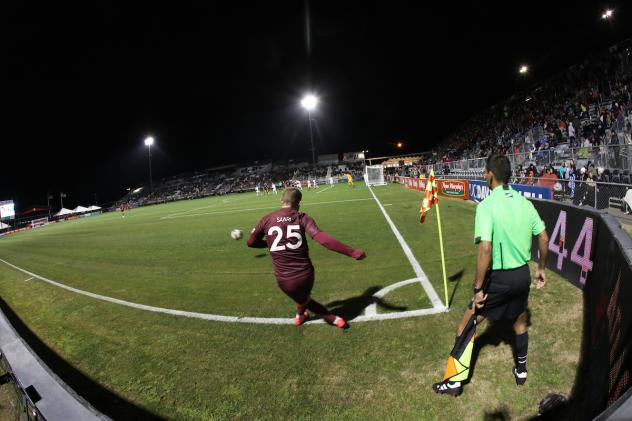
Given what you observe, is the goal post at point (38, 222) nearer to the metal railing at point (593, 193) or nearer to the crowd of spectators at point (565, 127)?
the crowd of spectators at point (565, 127)

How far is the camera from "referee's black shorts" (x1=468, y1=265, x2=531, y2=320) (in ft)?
10.5

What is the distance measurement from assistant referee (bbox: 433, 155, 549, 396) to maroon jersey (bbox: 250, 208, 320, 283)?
6.34ft

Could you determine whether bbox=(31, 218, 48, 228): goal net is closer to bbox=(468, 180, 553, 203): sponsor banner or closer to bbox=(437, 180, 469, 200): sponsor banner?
bbox=(437, 180, 469, 200): sponsor banner

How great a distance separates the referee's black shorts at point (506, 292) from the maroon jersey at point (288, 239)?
2.03 m

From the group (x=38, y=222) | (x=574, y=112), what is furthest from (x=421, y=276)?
(x=38, y=222)

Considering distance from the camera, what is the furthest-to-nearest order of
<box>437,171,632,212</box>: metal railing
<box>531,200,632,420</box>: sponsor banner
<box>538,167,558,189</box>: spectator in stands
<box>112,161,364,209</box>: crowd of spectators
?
<box>112,161,364,209</box>: crowd of spectators < <box>538,167,558,189</box>: spectator in stands < <box>437,171,632,212</box>: metal railing < <box>531,200,632,420</box>: sponsor banner

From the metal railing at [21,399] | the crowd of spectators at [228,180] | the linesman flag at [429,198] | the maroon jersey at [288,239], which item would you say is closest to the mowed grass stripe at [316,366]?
the metal railing at [21,399]

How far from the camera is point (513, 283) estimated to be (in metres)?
3.18

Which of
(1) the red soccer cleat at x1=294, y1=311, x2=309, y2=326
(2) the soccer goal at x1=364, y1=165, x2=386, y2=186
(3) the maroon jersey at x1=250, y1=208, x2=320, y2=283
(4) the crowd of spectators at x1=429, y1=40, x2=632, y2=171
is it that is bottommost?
(1) the red soccer cleat at x1=294, y1=311, x2=309, y2=326

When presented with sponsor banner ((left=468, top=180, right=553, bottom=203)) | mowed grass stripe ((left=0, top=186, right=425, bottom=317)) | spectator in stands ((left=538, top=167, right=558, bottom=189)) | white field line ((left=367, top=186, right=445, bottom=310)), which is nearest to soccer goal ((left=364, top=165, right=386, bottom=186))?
sponsor banner ((left=468, top=180, right=553, bottom=203))

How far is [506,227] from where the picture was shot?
3109mm

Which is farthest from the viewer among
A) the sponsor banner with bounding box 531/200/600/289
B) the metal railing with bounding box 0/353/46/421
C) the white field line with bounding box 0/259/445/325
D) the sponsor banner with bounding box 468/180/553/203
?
the sponsor banner with bounding box 468/180/553/203

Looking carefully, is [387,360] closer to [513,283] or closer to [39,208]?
[513,283]

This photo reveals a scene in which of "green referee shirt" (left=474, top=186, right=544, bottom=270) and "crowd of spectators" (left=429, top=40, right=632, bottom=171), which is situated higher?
"crowd of spectators" (left=429, top=40, right=632, bottom=171)
